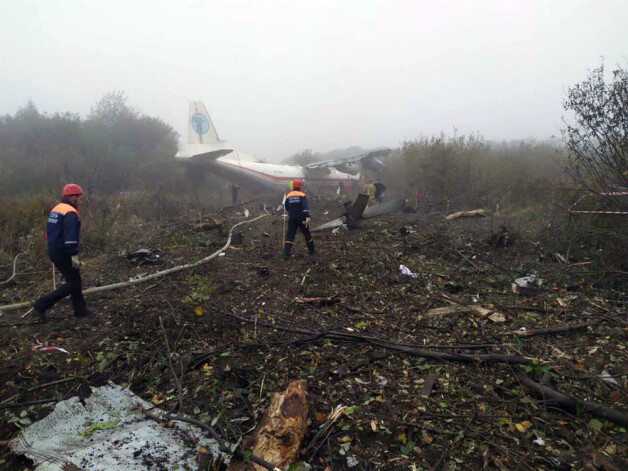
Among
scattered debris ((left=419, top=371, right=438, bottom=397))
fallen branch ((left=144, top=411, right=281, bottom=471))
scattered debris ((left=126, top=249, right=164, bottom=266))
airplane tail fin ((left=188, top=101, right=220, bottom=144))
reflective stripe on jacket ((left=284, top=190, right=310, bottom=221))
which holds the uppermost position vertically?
airplane tail fin ((left=188, top=101, right=220, bottom=144))

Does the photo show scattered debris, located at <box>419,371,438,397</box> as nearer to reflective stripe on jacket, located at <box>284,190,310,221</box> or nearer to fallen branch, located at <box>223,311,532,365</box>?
fallen branch, located at <box>223,311,532,365</box>

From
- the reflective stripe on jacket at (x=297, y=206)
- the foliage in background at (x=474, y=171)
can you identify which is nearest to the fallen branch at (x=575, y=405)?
the reflective stripe on jacket at (x=297, y=206)

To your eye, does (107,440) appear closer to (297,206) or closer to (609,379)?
(609,379)

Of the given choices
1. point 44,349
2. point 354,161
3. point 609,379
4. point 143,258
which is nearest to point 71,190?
point 44,349

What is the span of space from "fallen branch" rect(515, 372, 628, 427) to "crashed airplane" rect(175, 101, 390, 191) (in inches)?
662

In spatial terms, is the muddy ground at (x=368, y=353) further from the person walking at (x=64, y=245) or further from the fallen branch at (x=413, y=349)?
the person walking at (x=64, y=245)

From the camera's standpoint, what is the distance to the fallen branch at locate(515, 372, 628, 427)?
8.73 feet

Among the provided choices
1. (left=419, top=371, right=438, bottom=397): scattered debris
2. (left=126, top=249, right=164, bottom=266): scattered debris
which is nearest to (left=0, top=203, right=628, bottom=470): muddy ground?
(left=419, top=371, right=438, bottom=397): scattered debris

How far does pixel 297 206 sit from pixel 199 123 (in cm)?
1532

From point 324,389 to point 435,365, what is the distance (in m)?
1.22

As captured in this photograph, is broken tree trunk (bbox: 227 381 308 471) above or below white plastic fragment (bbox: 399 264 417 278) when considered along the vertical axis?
below

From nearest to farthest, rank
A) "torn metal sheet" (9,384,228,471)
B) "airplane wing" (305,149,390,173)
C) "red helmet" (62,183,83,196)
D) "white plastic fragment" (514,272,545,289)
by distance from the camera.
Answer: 1. "torn metal sheet" (9,384,228,471)
2. "red helmet" (62,183,83,196)
3. "white plastic fragment" (514,272,545,289)
4. "airplane wing" (305,149,390,173)

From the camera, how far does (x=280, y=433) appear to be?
8.23 ft

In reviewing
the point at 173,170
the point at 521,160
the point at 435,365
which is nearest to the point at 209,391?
the point at 435,365
